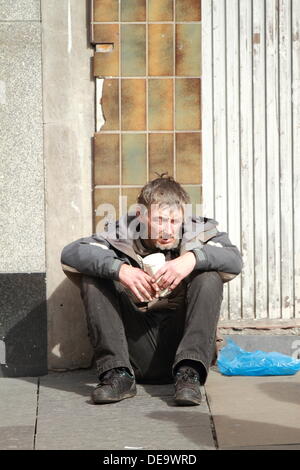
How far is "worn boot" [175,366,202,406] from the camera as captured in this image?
15.2 ft

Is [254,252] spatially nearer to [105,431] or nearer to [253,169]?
[253,169]

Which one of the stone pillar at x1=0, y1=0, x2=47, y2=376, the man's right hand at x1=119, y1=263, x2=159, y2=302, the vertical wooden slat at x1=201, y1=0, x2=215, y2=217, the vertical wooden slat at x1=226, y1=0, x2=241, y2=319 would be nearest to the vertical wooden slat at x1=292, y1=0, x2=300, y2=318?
the vertical wooden slat at x1=226, y1=0, x2=241, y2=319

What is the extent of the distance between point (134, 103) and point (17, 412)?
189 centimetres

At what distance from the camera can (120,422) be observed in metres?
4.37

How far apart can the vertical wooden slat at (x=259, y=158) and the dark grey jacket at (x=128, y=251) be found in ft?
1.74

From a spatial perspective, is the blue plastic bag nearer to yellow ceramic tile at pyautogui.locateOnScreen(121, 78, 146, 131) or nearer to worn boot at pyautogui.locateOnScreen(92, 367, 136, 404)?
worn boot at pyautogui.locateOnScreen(92, 367, 136, 404)

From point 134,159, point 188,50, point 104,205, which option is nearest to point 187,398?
point 104,205

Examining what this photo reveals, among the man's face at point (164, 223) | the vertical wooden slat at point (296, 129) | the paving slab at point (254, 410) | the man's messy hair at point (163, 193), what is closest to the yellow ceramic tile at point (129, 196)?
the man's messy hair at point (163, 193)

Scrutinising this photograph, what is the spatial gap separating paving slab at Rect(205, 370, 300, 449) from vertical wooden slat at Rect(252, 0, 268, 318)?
1.99 ft

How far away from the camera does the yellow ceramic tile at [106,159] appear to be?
17.9 feet

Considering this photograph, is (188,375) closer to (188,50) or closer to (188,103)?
(188,103)

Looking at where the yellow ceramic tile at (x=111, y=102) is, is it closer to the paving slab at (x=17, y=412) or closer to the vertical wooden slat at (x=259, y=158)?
the vertical wooden slat at (x=259, y=158)

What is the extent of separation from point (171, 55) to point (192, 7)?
294 millimetres

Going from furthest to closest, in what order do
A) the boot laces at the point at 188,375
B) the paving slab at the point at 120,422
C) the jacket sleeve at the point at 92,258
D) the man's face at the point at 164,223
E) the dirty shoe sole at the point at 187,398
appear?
the man's face at the point at 164,223 → the jacket sleeve at the point at 92,258 → the boot laces at the point at 188,375 → the dirty shoe sole at the point at 187,398 → the paving slab at the point at 120,422
